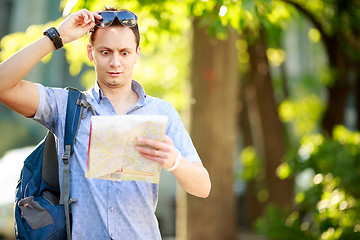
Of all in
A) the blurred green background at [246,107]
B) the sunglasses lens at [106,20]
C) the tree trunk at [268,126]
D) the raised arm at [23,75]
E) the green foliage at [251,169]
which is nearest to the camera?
the raised arm at [23,75]

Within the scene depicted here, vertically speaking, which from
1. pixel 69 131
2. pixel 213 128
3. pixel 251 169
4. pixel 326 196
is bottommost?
pixel 251 169

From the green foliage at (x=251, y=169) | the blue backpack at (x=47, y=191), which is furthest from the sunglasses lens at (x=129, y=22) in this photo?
the green foliage at (x=251, y=169)

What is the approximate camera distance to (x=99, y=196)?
103 inches

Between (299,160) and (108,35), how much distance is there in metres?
4.71

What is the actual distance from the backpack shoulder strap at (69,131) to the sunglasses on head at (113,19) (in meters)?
0.35

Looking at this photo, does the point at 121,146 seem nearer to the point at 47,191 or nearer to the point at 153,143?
the point at 153,143

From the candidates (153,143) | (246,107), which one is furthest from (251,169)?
(153,143)

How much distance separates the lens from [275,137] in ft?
36.0

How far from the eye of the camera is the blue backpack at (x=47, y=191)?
2.54 metres

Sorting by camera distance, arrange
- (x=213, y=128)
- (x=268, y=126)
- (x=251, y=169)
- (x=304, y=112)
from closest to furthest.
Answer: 1. (x=213, y=128)
2. (x=268, y=126)
3. (x=251, y=169)
4. (x=304, y=112)

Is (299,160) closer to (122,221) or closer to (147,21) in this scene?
(147,21)

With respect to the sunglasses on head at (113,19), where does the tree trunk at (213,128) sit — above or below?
below

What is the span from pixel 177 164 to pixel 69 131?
58cm

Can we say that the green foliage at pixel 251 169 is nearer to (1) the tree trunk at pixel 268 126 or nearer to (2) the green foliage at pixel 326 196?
(1) the tree trunk at pixel 268 126
